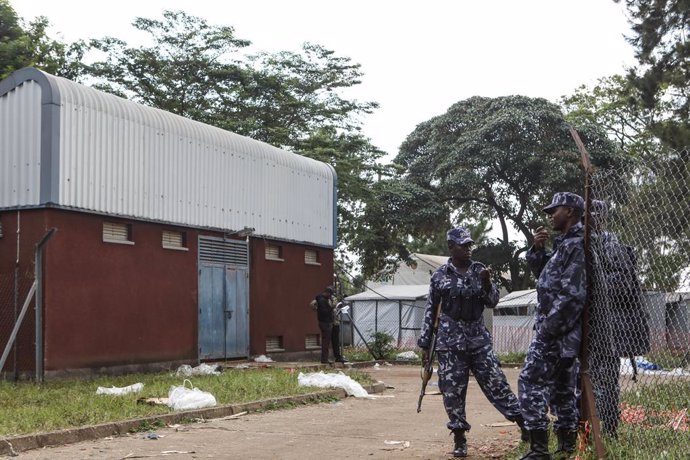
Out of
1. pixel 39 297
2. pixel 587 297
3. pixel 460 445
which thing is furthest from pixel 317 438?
pixel 39 297

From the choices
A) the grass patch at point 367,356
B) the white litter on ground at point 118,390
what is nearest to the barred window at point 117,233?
the white litter on ground at point 118,390

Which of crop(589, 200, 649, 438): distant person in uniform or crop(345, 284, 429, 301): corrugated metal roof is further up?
crop(345, 284, 429, 301): corrugated metal roof

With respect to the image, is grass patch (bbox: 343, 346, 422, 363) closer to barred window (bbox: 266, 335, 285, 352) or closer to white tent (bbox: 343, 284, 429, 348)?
barred window (bbox: 266, 335, 285, 352)

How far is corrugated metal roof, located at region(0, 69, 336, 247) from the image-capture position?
16.4m

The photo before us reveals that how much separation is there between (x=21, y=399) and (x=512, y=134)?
27.8 metres

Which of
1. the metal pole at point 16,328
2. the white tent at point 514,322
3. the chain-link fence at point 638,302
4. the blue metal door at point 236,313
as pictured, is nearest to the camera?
the chain-link fence at point 638,302

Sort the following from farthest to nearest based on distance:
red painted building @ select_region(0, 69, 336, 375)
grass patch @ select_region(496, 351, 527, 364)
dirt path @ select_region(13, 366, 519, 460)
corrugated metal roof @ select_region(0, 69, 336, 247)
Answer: grass patch @ select_region(496, 351, 527, 364) → corrugated metal roof @ select_region(0, 69, 336, 247) → red painted building @ select_region(0, 69, 336, 375) → dirt path @ select_region(13, 366, 519, 460)

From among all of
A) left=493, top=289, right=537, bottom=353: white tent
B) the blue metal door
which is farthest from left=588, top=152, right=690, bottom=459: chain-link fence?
left=493, top=289, right=537, bottom=353: white tent

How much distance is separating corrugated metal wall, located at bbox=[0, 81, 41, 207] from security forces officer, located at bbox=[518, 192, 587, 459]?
451 inches

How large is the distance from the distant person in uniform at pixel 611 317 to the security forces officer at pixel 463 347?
1.03 m

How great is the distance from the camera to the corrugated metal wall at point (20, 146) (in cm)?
1639

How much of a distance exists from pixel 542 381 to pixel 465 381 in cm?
137

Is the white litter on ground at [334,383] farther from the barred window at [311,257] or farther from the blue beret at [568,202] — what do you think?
the barred window at [311,257]

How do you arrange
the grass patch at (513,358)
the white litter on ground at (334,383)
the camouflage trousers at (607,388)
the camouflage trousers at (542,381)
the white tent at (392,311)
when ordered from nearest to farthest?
the camouflage trousers at (542,381) → the camouflage trousers at (607,388) → the white litter on ground at (334,383) → the grass patch at (513,358) → the white tent at (392,311)
